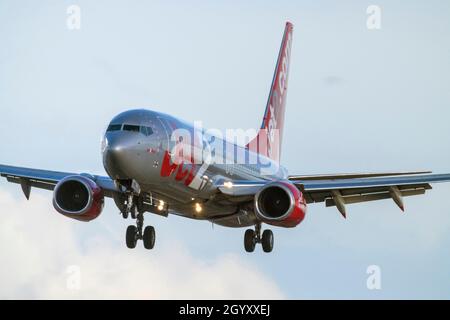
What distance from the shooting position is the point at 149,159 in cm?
3894

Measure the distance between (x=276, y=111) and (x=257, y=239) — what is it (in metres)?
15.4

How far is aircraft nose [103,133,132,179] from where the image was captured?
124 feet

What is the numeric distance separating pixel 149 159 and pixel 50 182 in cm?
996

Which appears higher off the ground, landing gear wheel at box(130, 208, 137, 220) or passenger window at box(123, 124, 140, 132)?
passenger window at box(123, 124, 140, 132)

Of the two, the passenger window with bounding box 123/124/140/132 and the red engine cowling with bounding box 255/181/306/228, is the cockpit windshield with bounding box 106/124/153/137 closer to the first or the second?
the passenger window with bounding box 123/124/140/132

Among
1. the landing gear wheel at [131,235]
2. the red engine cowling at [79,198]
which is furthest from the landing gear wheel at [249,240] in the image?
the red engine cowling at [79,198]

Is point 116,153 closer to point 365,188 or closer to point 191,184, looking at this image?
point 191,184

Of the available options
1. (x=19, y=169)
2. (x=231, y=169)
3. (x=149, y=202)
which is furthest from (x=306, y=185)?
(x=19, y=169)

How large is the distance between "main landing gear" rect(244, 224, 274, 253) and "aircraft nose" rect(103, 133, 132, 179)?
11.4 m

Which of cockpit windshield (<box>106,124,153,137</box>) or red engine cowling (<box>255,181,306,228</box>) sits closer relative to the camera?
cockpit windshield (<box>106,124,153,137</box>)

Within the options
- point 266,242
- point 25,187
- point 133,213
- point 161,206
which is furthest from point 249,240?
point 25,187

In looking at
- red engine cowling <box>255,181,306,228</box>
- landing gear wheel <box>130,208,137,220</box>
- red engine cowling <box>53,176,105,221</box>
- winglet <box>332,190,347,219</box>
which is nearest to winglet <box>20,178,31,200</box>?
red engine cowling <box>53,176,105,221</box>

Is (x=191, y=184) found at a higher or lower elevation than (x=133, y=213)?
higher

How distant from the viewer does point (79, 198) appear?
146 feet
